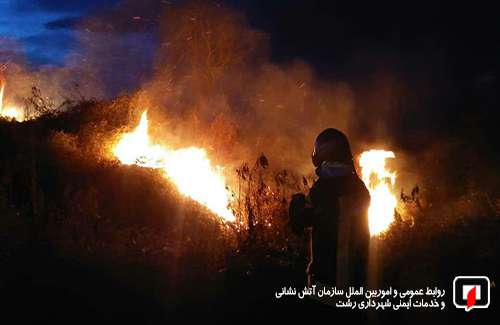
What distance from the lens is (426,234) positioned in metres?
6.88

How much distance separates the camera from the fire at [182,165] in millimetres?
11070

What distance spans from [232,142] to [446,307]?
10953mm

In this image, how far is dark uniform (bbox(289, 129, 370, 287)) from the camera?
147 inches

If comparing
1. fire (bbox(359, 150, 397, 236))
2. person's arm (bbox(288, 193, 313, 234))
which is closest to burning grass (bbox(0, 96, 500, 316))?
fire (bbox(359, 150, 397, 236))

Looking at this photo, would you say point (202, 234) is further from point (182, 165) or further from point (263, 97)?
point (263, 97)

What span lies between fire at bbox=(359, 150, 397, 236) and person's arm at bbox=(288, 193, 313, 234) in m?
2.96

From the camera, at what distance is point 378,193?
961cm

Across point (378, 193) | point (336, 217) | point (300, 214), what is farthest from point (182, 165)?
point (336, 217)

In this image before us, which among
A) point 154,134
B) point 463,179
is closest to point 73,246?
point 463,179

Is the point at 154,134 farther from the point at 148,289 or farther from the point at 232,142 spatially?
the point at 148,289

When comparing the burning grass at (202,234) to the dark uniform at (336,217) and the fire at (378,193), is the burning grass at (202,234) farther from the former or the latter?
the dark uniform at (336,217)

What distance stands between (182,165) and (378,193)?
475 centimetres

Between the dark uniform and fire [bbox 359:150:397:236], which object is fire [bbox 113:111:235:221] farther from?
the dark uniform

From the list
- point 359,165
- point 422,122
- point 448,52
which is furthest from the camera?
point 448,52
